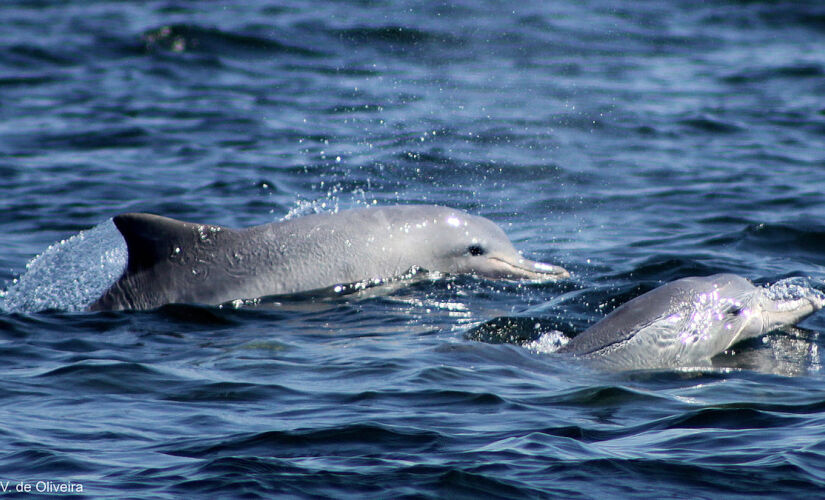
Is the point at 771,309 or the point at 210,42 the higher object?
the point at 210,42

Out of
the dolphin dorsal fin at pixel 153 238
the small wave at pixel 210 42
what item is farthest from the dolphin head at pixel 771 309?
the small wave at pixel 210 42

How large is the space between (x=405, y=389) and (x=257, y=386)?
1.16 metres

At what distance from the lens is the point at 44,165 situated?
20312 mm

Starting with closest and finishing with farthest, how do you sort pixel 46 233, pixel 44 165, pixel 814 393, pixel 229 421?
pixel 229 421 < pixel 814 393 < pixel 46 233 < pixel 44 165

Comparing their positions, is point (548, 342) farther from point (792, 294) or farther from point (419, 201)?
point (419, 201)

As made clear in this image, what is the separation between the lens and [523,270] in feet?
43.6

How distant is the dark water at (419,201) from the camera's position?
25.0 feet

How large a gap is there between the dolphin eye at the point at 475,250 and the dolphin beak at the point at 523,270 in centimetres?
13

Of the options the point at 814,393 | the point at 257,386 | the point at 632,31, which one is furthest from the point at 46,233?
the point at 632,31

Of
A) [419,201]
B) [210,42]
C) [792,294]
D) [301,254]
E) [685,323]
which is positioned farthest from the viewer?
[210,42]

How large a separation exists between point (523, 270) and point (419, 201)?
476 centimetres

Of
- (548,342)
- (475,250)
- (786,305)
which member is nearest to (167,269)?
(475,250)

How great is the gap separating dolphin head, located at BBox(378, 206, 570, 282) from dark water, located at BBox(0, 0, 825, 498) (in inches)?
12.6

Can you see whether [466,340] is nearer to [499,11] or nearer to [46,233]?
[46,233]
